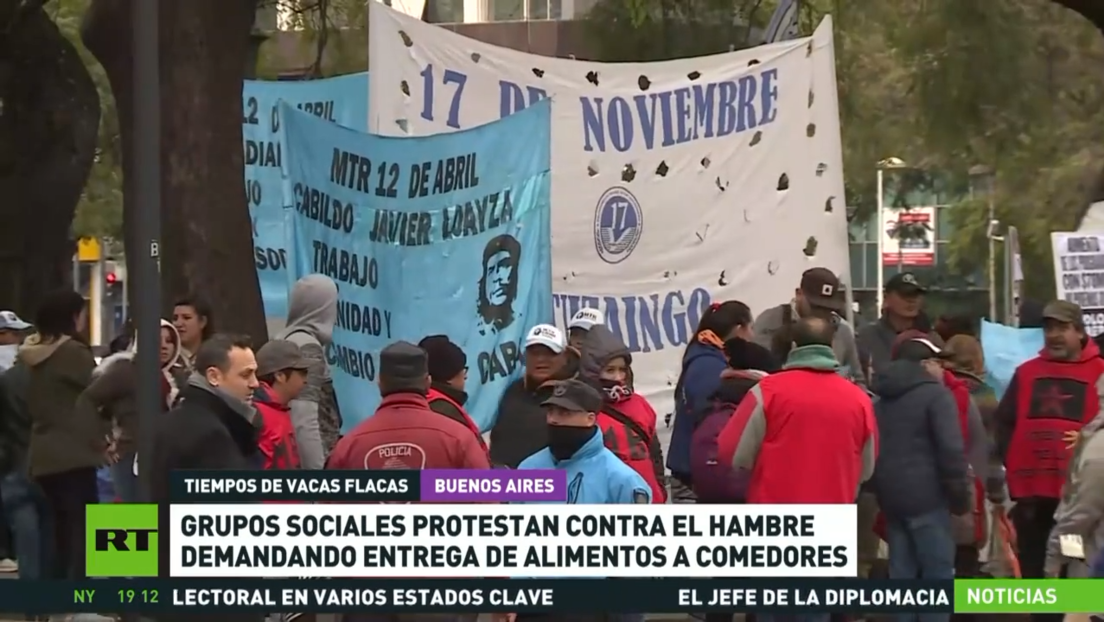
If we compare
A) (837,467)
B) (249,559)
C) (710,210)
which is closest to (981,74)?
(710,210)

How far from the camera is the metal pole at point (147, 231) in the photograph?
19.3 ft

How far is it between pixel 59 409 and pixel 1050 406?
4.35 meters

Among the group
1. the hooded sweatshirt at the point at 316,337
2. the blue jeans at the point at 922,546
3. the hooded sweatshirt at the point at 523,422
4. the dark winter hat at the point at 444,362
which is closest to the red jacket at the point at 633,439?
the hooded sweatshirt at the point at 523,422

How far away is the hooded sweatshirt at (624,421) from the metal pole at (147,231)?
190 cm

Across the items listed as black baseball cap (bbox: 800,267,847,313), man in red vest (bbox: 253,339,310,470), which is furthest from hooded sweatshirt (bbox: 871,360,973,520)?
man in red vest (bbox: 253,339,310,470)

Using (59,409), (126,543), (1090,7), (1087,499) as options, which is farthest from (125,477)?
(1090,7)

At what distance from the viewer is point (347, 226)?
868 centimetres

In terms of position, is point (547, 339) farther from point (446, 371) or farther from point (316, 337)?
point (316, 337)

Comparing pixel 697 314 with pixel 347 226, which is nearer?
pixel 347 226

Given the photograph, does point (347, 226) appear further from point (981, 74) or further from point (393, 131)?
point (981, 74)

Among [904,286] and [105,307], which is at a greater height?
[105,307]

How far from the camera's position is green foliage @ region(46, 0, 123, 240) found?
20.0 m

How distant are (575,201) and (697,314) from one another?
838 millimetres

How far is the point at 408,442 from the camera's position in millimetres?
6277
